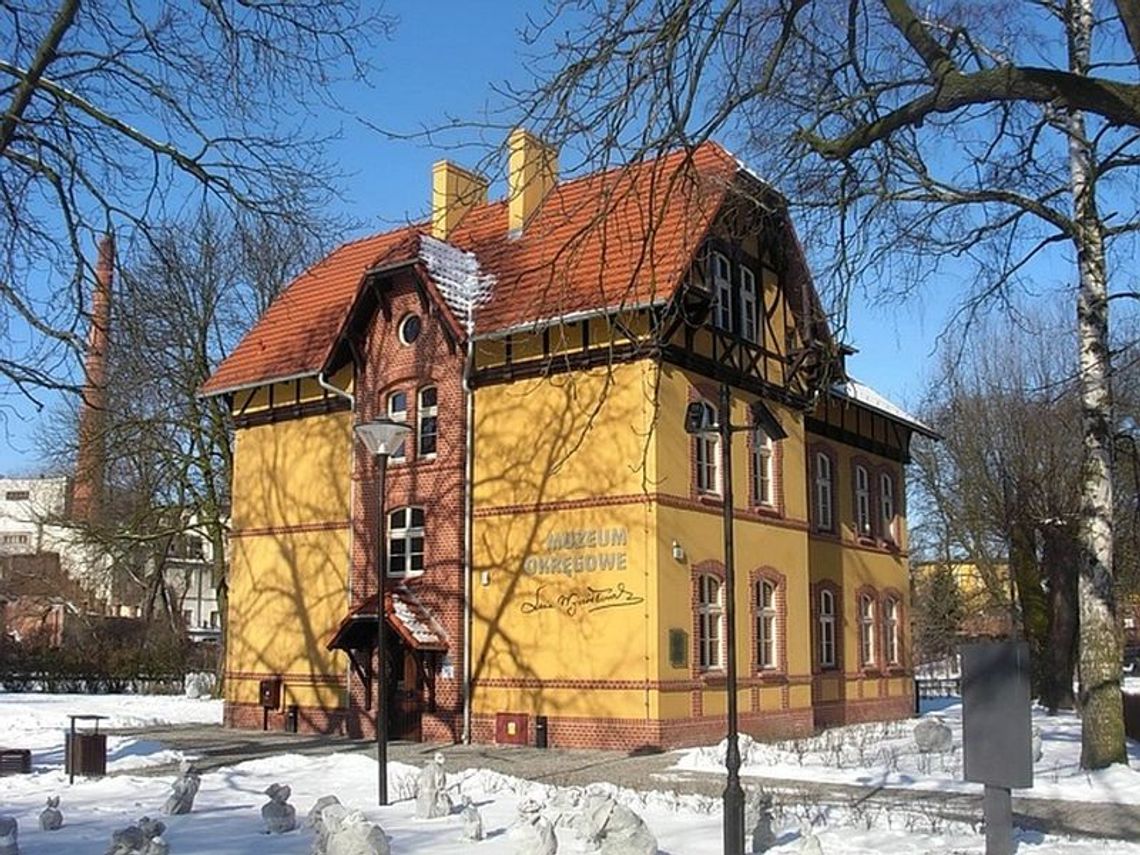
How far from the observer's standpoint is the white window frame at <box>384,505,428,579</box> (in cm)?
2422

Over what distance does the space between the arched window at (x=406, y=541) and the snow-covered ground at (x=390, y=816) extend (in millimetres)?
5868

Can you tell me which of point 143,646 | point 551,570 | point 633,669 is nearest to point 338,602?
point 551,570

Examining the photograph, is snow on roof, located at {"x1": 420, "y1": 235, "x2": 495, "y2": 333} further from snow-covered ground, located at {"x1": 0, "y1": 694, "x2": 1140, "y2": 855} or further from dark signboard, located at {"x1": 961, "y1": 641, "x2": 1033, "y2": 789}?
dark signboard, located at {"x1": 961, "y1": 641, "x2": 1033, "y2": 789}

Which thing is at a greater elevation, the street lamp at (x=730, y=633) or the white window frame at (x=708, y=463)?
the white window frame at (x=708, y=463)

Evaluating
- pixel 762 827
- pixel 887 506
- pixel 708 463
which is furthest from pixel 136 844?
pixel 887 506

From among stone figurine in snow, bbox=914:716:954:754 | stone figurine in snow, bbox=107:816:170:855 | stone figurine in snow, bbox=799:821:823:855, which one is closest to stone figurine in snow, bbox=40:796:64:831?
stone figurine in snow, bbox=107:816:170:855

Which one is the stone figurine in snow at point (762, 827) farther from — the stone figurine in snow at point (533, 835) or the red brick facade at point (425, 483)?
the red brick facade at point (425, 483)

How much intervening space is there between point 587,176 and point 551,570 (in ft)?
44.8

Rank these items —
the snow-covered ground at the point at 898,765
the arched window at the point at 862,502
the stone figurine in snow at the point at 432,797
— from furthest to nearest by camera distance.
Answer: the arched window at the point at 862,502
the snow-covered ground at the point at 898,765
the stone figurine in snow at the point at 432,797

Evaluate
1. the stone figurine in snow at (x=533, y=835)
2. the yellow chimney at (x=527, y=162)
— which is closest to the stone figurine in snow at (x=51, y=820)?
the stone figurine in snow at (x=533, y=835)

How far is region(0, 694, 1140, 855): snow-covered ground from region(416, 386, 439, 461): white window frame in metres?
7.18

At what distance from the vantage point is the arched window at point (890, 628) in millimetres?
31156

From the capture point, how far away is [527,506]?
22797 mm

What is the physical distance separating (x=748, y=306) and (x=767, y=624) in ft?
20.2
